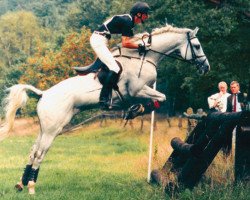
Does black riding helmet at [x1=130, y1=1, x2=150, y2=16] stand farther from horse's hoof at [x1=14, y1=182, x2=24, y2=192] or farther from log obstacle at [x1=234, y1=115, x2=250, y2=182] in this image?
horse's hoof at [x1=14, y1=182, x2=24, y2=192]

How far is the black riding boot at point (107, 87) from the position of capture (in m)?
8.31

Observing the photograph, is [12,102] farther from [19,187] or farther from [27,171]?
[19,187]

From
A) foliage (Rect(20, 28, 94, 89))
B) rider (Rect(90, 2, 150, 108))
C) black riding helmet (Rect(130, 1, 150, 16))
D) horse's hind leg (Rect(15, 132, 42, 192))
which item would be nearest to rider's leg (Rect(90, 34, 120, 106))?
rider (Rect(90, 2, 150, 108))

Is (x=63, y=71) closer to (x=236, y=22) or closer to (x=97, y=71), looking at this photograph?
(x=236, y=22)

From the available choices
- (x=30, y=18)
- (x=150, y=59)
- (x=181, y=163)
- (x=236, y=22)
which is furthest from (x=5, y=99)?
(x=30, y=18)

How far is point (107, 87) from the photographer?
8.35 m

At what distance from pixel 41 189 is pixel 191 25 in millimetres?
19452

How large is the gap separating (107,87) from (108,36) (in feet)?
2.95

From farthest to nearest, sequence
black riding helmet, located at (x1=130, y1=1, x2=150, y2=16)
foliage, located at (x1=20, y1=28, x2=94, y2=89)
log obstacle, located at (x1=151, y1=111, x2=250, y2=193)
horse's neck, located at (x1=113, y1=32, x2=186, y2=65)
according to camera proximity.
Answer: foliage, located at (x1=20, y1=28, x2=94, y2=89) < horse's neck, located at (x1=113, y1=32, x2=186, y2=65) < black riding helmet, located at (x1=130, y1=1, x2=150, y2=16) < log obstacle, located at (x1=151, y1=111, x2=250, y2=193)

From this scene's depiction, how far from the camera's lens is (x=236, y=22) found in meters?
25.8

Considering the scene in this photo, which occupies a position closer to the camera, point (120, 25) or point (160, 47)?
point (120, 25)

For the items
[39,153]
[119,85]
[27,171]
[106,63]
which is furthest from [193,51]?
[27,171]

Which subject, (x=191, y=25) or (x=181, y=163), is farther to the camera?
(x=191, y=25)

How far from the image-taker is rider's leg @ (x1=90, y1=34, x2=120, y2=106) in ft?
27.1
